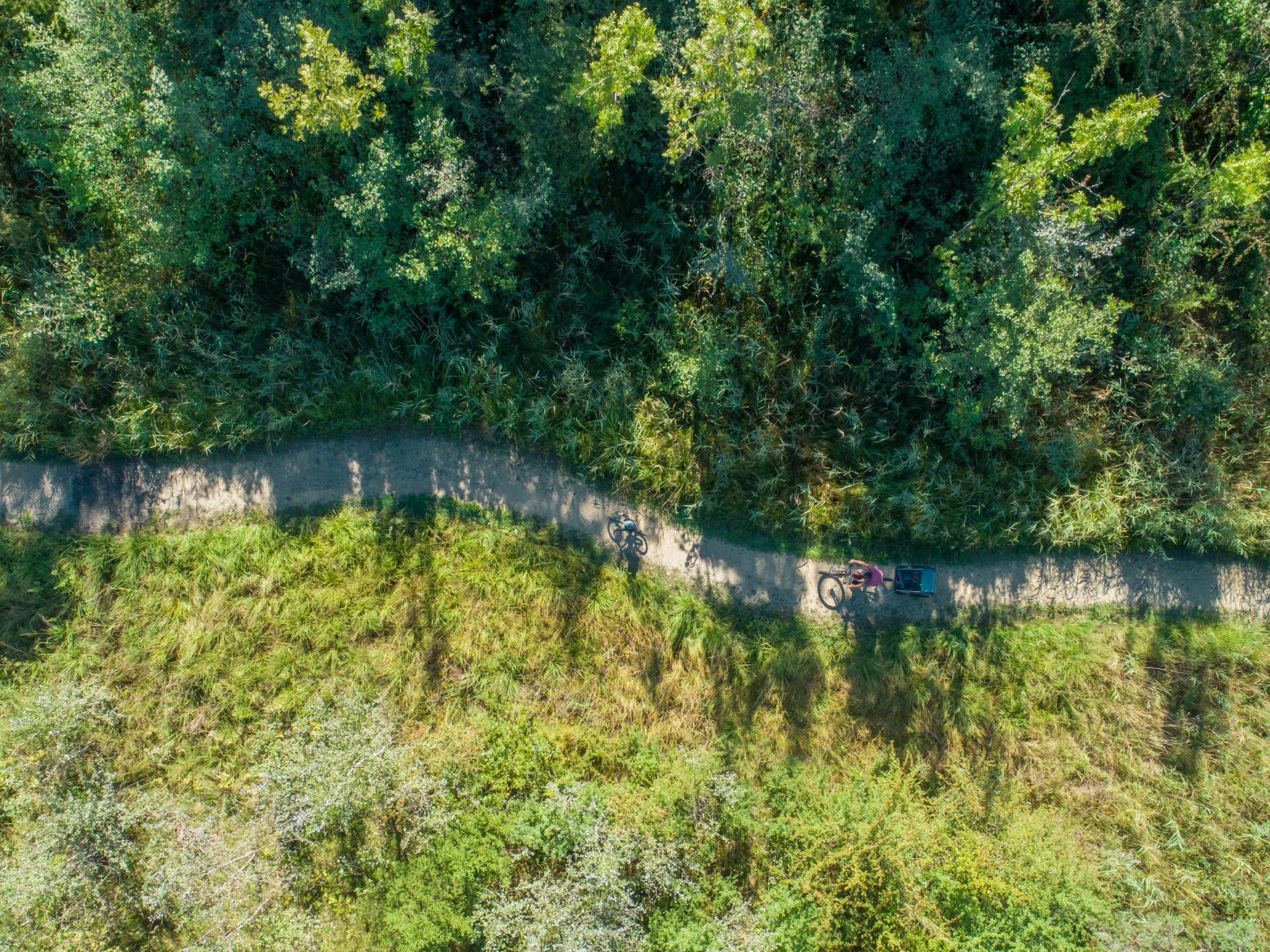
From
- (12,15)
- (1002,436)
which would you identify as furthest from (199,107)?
(1002,436)

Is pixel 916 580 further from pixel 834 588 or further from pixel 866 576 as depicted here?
pixel 834 588

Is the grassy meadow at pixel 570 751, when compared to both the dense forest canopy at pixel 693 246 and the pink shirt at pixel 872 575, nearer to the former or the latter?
the pink shirt at pixel 872 575

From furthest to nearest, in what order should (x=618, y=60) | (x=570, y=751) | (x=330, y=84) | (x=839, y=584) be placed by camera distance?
(x=839, y=584) < (x=570, y=751) < (x=618, y=60) < (x=330, y=84)

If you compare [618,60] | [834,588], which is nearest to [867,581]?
[834,588]

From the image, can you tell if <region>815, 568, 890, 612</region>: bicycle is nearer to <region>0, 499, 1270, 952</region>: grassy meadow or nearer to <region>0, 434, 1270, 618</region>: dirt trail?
<region>0, 434, 1270, 618</region>: dirt trail

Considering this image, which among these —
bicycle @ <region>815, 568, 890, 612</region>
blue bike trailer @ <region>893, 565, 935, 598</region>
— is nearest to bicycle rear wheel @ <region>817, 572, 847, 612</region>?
bicycle @ <region>815, 568, 890, 612</region>

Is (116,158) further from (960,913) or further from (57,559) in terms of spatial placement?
(960,913)
